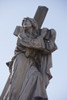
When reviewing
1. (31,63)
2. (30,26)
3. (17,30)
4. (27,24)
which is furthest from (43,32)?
(31,63)

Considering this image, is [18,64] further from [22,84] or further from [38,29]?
[38,29]

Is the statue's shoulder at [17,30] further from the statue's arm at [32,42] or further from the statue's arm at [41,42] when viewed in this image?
the statue's arm at [32,42]

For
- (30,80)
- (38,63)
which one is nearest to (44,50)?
(38,63)

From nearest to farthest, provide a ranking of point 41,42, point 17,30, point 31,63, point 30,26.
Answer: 1. point 31,63
2. point 41,42
3. point 30,26
4. point 17,30

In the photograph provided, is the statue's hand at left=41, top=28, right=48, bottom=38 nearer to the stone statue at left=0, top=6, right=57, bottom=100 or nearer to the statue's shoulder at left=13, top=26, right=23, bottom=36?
the stone statue at left=0, top=6, right=57, bottom=100

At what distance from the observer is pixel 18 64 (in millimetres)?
10219

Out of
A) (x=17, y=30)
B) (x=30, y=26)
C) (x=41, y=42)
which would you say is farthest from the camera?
(x=17, y=30)

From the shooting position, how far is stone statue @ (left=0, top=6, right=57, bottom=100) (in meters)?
9.73

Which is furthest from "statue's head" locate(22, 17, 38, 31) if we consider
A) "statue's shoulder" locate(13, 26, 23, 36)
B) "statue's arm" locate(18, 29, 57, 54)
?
"statue's arm" locate(18, 29, 57, 54)

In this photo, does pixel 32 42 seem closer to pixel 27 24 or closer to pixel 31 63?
pixel 31 63

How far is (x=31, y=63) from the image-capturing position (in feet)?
34.1

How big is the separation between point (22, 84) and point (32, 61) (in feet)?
2.77

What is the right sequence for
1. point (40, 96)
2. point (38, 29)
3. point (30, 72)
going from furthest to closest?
point (38, 29) → point (30, 72) → point (40, 96)

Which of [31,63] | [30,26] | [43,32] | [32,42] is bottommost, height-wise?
[31,63]
